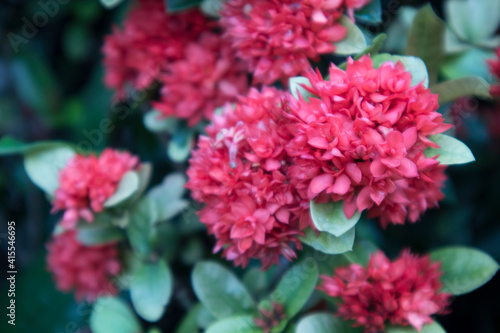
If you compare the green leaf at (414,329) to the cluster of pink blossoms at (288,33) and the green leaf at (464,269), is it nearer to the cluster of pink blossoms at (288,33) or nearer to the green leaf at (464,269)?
the green leaf at (464,269)

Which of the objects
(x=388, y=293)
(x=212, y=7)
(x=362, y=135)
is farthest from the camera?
(x=212, y=7)

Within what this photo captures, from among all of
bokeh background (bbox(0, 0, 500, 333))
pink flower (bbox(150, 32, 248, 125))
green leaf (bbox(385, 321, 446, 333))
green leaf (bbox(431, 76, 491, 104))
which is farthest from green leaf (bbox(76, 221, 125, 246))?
green leaf (bbox(431, 76, 491, 104))

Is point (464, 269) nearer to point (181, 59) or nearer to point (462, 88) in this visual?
point (462, 88)

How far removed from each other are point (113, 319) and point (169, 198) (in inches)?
11.8

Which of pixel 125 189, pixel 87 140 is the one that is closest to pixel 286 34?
pixel 125 189


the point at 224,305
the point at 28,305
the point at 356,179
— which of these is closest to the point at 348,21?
the point at 356,179

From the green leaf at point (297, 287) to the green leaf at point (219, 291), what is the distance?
0.06 meters

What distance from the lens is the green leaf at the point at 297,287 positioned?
0.78 meters

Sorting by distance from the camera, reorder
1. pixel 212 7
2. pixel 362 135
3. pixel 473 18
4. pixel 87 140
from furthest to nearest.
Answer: pixel 87 140, pixel 473 18, pixel 212 7, pixel 362 135

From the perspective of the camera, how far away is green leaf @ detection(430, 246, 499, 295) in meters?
0.76

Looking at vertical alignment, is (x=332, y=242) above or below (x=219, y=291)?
above

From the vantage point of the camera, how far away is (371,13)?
2.75ft

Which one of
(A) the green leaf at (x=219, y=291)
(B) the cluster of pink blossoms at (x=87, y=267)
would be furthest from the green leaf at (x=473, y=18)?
(B) the cluster of pink blossoms at (x=87, y=267)

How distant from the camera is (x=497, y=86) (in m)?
0.92
